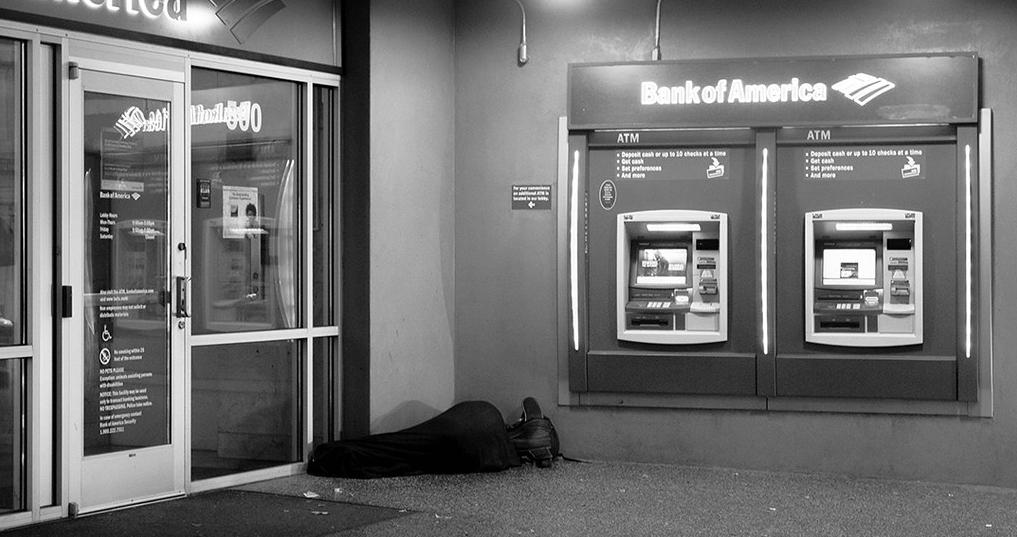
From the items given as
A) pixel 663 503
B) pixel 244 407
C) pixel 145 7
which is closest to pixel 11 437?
pixel 244 407

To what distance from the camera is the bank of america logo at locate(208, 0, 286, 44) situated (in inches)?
267

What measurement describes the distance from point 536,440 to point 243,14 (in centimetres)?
304

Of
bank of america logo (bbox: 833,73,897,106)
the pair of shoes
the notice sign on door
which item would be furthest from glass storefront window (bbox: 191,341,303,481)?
bank of america logo (bbox: 833,73,897,106)

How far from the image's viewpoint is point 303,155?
730 centimetres

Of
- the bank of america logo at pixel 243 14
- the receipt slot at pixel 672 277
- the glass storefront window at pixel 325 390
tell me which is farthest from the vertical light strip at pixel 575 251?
the bank of america logo at pixel 243 14

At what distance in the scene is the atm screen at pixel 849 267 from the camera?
7.10 meters

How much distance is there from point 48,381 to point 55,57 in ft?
5.20

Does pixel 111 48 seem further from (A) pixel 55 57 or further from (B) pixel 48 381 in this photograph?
(B) pixel 48 381

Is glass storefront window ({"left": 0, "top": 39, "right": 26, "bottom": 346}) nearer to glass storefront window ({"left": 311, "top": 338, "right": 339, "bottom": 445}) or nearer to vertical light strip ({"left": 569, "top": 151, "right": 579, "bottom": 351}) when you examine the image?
glass storefront window ({"left": 311, "top": 338, "right": 339, "bottom": 445})

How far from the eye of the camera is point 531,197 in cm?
776

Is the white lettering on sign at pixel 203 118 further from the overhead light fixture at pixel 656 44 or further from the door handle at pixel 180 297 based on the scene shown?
the overhead light fixture at pixel 656 44

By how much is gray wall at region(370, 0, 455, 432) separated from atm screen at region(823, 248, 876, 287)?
2.40 meters

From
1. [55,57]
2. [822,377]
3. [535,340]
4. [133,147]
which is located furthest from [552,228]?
[55,57]

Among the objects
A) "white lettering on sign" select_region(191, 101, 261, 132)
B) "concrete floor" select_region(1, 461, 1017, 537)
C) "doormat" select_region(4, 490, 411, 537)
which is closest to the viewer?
"doormat" select_region(4, 490, 411, 537)
